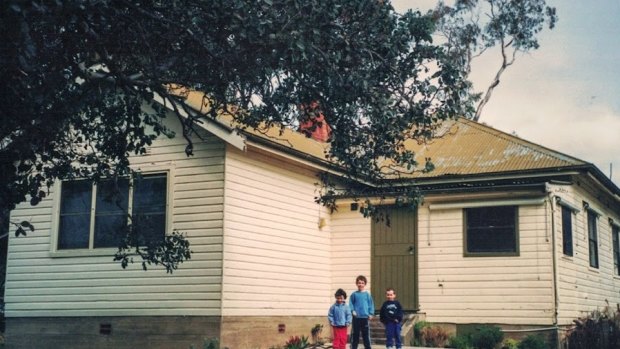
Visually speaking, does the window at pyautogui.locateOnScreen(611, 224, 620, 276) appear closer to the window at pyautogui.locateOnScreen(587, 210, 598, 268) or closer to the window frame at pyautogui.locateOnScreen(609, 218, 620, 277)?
the window frame at pyautogui.locateOnScreen(609, 218, 620, 277)

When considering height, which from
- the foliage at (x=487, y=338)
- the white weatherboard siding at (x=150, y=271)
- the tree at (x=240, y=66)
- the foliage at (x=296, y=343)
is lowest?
the foliage at (x=296, y=343)

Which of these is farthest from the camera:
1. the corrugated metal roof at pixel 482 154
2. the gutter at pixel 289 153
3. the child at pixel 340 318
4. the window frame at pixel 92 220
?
the corrugated metal roof at pixel 482 154

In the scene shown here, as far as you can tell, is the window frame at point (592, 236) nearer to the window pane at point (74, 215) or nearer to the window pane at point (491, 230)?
the window pane at point (491, 230)

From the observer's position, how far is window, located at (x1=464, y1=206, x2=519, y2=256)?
719 inches

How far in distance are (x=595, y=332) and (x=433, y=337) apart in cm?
378

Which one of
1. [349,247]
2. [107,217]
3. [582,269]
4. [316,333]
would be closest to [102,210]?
[107,217]

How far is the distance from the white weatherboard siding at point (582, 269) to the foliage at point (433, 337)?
2622 mm

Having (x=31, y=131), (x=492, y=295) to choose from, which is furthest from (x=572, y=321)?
(x=31, y=131)

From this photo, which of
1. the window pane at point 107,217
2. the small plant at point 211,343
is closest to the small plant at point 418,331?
the small plant at point 211,343

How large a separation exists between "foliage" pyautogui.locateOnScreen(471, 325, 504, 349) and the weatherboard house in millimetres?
608

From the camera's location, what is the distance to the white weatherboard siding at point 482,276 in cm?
1773

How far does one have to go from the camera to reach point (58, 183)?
709 inches

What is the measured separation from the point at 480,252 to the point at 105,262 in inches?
338

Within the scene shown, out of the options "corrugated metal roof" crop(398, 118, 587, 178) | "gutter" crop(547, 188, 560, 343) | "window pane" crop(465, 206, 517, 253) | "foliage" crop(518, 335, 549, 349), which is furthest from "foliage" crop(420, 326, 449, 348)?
"corrugated metal roof" crop(398, 118, 587, 178)
